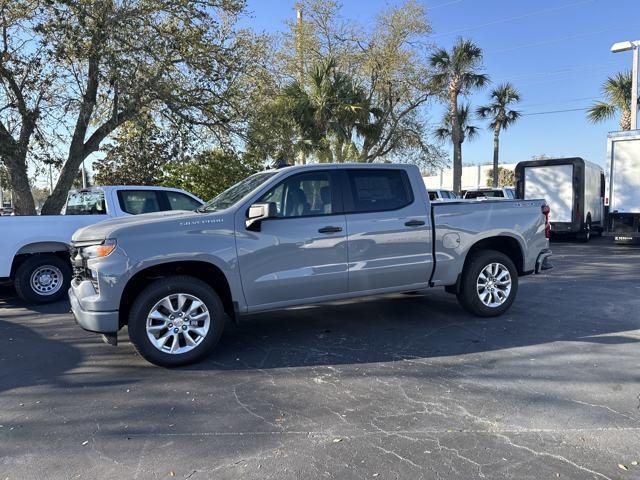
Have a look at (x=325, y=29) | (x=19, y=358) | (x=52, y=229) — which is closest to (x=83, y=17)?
(x=52, y=229)

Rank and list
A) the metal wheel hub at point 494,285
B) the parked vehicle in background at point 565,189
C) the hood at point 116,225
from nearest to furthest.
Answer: the hood at point 116,225
the metal wheel hub at point 494,285
the parked vehicle in background at point 565,189

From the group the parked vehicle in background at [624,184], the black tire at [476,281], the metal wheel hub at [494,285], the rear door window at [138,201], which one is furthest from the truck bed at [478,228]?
the parked vehicle in background at [624,184]

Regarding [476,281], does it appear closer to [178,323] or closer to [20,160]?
[178,323]

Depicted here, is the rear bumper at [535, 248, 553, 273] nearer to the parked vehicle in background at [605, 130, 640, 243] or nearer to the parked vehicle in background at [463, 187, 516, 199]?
the parked vehicle in background at [605, 130, 640, 243]

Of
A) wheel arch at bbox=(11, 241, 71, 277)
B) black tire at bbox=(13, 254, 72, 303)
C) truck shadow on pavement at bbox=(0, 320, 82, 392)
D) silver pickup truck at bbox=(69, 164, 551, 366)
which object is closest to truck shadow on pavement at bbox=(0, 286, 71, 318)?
black tire at bbox=(13, 254, 72, 303)

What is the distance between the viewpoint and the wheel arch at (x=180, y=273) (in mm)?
4918

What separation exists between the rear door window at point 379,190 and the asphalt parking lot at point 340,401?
4.87 feet

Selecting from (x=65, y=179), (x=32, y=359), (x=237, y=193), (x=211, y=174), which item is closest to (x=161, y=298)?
(x=237, y=193)

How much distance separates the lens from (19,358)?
5.32 metres

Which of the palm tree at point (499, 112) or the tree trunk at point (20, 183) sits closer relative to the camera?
the tree trunk at point (20, 183)

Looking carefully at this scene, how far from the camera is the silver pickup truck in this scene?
15.7ft

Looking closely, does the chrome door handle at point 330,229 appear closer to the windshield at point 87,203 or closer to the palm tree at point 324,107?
the windshield at point 87,203

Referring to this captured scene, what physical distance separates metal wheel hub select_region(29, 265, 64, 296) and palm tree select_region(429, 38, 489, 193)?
20678mm

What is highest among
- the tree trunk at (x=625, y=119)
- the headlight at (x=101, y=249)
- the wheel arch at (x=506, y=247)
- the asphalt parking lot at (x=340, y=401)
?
the tree trunk at (x=625, y=119)
